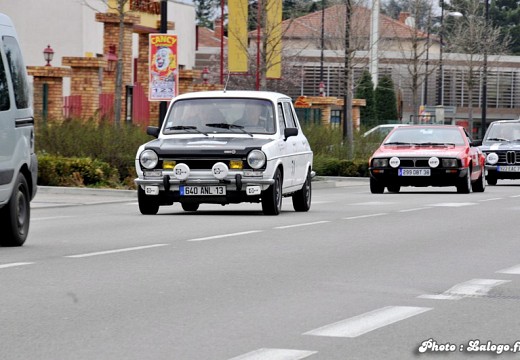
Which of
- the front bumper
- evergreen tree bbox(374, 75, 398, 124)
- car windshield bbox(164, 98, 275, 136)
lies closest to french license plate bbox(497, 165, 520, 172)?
the front bumper

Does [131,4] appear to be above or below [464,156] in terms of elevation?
above

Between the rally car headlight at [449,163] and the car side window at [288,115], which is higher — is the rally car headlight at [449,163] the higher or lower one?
the lower one

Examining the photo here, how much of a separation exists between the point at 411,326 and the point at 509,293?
2146 mm

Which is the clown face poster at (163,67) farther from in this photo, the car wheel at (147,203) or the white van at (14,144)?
the white van at (14,144)

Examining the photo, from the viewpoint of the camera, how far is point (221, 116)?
2138 centimetres

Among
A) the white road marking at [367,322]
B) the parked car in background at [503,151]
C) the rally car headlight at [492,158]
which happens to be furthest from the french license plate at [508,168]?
Answer: the white road marking at [367,322]

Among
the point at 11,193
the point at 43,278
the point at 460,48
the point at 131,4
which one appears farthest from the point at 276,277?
the point at 460,48

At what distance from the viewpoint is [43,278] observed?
11.5 meters

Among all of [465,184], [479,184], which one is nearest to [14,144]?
[465,184]

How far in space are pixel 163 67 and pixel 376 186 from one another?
5355mm

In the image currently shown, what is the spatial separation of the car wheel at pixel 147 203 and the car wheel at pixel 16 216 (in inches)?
220

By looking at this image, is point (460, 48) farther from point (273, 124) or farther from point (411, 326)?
point (411, 326)

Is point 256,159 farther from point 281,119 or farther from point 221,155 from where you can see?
point 281,119

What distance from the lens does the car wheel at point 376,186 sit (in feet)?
102
